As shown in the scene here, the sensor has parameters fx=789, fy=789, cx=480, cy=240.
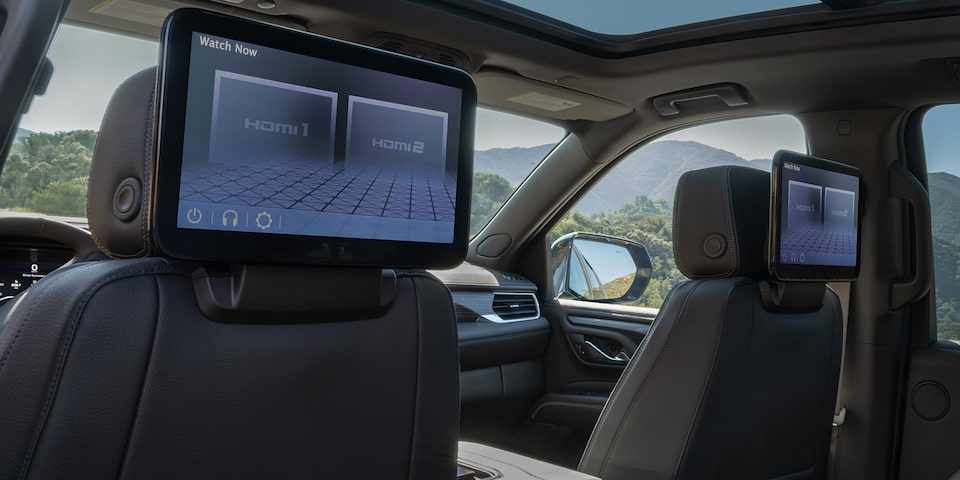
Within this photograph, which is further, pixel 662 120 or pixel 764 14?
pixel 662 120

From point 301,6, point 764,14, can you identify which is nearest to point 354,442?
point 301,6

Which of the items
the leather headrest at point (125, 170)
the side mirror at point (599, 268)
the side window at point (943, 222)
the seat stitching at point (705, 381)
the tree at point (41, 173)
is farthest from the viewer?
the side mirror at point (599, 268)

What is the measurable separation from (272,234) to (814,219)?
5.67 feet

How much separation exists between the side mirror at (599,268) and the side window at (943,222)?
122cm

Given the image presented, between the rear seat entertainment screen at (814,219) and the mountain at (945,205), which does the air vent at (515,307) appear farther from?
the mountain at (945,205)

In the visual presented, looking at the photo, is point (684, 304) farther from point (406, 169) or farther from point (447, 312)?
point (406, 169)

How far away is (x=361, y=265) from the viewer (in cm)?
122

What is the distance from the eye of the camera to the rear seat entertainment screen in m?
2.14

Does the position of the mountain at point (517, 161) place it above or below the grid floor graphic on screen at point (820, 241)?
above

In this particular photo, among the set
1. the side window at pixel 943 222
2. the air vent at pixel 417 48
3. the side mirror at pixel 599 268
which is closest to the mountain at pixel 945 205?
the side window at pixel 943 222

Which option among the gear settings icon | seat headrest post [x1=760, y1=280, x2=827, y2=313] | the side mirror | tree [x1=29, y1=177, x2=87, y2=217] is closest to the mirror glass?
the side mirror

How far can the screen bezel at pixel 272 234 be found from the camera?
1026 millimetres

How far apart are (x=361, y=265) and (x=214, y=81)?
344 mm

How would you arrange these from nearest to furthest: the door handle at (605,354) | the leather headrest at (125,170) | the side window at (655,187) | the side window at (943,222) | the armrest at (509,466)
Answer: the leather headrest at (125,170) → the armrest at (509,466) → the side window at (943,222) → the side window at (655,187) → the door handle at (605,354)
